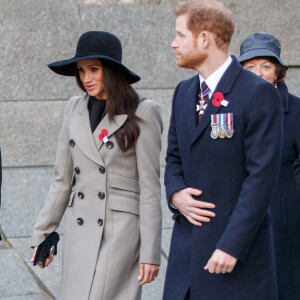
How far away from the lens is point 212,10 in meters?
3.71

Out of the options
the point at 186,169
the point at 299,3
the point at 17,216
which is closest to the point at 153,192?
the point at 186,169

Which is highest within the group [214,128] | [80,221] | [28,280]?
[214,128]

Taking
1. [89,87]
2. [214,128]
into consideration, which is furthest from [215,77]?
[89,87]

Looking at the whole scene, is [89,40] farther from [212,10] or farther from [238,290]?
[238,290]

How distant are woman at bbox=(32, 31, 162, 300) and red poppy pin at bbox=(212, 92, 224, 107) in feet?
2.11

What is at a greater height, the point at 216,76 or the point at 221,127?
the point at 216,76

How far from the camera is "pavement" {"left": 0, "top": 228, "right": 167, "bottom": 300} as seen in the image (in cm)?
591

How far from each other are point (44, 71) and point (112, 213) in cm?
336

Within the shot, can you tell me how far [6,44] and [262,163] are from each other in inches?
166

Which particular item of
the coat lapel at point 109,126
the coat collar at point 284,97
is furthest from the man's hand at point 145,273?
the coat collar at point 284,97

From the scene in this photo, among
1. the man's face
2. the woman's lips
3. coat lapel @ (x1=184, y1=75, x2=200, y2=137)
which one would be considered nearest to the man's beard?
the man's face

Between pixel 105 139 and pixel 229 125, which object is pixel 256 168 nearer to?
pixel 229 125

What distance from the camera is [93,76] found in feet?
14.2

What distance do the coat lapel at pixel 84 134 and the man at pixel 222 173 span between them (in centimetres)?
57
